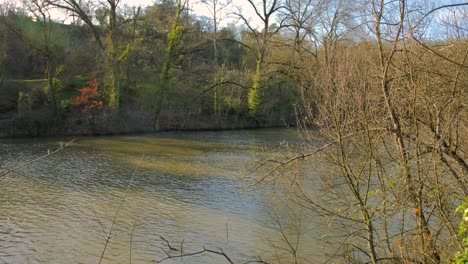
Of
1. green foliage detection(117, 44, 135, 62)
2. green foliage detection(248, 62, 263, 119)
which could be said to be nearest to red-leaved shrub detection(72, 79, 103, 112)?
green foliage detection(117, 44, 135, 62)

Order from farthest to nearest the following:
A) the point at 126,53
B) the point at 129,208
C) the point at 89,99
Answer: the point at 126,53 < the point at 89,99 < the point at 129,208

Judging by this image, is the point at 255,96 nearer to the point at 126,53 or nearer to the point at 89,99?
the point at 126,53

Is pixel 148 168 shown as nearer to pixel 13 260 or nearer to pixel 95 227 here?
pixel 95 227

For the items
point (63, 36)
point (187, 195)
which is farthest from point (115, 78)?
point (187, 195)

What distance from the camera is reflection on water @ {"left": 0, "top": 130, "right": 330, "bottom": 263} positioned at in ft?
28.0

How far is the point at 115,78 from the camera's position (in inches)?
1101

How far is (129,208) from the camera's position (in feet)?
36.9

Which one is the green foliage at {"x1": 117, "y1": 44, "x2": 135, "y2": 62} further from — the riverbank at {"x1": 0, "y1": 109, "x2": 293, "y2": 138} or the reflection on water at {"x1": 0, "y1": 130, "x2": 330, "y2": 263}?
the reflection on water at {"x1": 0, "y1": 130, "x2": 330, "y2": 263}

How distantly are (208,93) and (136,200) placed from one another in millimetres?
21546

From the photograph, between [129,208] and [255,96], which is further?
[255,96]

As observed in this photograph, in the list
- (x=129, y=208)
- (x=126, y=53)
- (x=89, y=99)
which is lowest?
(x=129, y=208)

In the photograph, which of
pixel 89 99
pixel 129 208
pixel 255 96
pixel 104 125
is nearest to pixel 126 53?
pixel 89 99

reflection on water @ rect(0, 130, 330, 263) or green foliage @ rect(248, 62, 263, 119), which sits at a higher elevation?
green foliage @ rect(248, 62, 263, 119)

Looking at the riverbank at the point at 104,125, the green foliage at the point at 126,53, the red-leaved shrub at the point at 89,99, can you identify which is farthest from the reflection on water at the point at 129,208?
the green foliage at the point at 126,53
